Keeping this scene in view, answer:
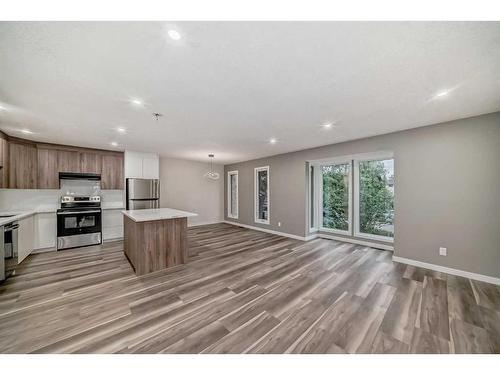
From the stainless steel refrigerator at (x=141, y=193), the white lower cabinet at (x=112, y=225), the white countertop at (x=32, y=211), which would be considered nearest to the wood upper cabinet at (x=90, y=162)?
the stainless steel refrigerator at (x=141, y=193)

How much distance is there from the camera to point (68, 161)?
4574 mm

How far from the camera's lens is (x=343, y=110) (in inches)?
103

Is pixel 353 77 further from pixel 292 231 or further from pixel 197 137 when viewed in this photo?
pixel 292 231

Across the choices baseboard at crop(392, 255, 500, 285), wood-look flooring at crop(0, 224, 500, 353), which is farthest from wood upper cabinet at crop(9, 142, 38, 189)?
baseboard at crop(392, 255, 500, 285)

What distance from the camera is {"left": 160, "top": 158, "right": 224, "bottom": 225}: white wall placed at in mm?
6445

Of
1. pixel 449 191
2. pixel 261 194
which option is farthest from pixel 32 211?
pixel 449 191

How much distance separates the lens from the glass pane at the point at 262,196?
6379mm

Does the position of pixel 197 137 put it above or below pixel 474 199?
above

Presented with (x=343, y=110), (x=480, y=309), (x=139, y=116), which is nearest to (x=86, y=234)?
(x=139, y=116)

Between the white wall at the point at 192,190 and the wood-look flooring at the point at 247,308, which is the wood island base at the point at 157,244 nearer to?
the wood-look flooring at the point at 247,308
